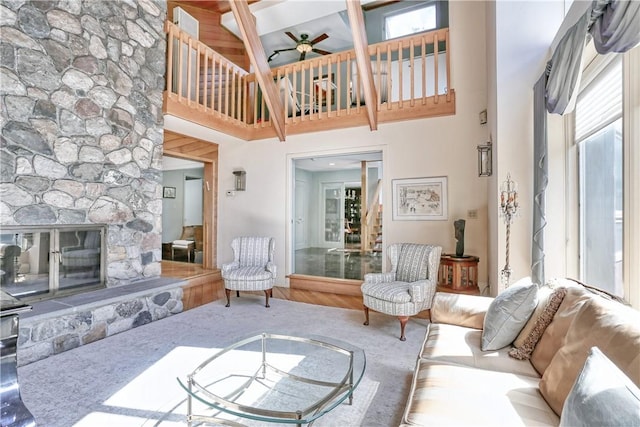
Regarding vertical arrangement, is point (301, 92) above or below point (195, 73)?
below

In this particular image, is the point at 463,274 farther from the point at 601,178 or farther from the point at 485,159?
the point at 601,178

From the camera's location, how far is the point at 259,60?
4168 mm

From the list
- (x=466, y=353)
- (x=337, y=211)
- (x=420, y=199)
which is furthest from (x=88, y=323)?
(x=337, y=211)

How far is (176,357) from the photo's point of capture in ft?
8.36

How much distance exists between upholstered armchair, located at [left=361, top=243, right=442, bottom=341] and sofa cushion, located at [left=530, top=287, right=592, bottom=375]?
4.63 feet

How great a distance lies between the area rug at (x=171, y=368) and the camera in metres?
1.82

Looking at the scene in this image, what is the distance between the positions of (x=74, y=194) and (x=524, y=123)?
4494 mm

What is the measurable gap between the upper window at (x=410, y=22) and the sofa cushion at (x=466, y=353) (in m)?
5.89

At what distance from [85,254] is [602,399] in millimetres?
4103

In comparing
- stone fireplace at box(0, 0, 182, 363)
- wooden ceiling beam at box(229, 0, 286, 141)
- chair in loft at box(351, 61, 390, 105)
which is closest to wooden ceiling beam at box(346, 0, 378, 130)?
chair in loft at box(351, 61, 390, 105)

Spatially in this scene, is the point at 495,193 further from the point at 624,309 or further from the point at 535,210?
the point at 624,309

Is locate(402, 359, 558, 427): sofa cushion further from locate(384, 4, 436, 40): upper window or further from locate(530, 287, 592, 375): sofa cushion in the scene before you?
locate(384, 4, 436, 40): upper window

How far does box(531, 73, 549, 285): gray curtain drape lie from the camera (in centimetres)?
256

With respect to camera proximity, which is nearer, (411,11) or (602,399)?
(602,399)
